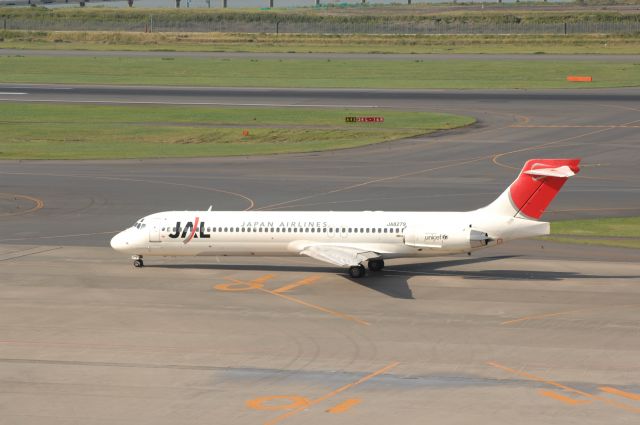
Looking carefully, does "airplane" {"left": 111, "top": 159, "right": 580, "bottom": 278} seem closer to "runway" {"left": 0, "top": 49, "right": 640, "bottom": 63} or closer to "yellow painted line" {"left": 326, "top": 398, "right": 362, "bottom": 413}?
"yellow painted line" {"left": 326, "top": 398, "right": 362, "bottom": 413}

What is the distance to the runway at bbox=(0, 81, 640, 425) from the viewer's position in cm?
3516

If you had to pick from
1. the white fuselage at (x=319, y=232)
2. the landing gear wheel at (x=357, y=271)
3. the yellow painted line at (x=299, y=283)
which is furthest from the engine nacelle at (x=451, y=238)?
the yellow painted line at (x=299, y=283)

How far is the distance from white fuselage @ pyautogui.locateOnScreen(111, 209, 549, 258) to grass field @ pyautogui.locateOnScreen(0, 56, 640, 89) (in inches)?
3384

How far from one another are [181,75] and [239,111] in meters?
38.5

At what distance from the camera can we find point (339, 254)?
5225 cm

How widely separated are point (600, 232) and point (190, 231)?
82.1 feet

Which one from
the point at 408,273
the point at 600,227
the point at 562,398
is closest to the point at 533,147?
the point at 600,227

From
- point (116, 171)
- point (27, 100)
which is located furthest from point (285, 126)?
point (27, 100)

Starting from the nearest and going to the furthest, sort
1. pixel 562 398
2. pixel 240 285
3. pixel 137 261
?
pixel 562 398
pixel 240 285
pixel 137 261

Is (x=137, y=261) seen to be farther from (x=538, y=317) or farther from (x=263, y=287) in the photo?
(x=538, y=317)

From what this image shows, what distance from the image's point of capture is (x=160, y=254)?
55844 millimetres

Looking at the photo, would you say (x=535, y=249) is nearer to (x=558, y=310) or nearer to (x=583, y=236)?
(x=583, y=236)

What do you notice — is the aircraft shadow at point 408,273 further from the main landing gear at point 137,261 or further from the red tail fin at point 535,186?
the red tail fin at point 535,186

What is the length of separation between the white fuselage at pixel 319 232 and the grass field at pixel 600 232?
11.4 m
